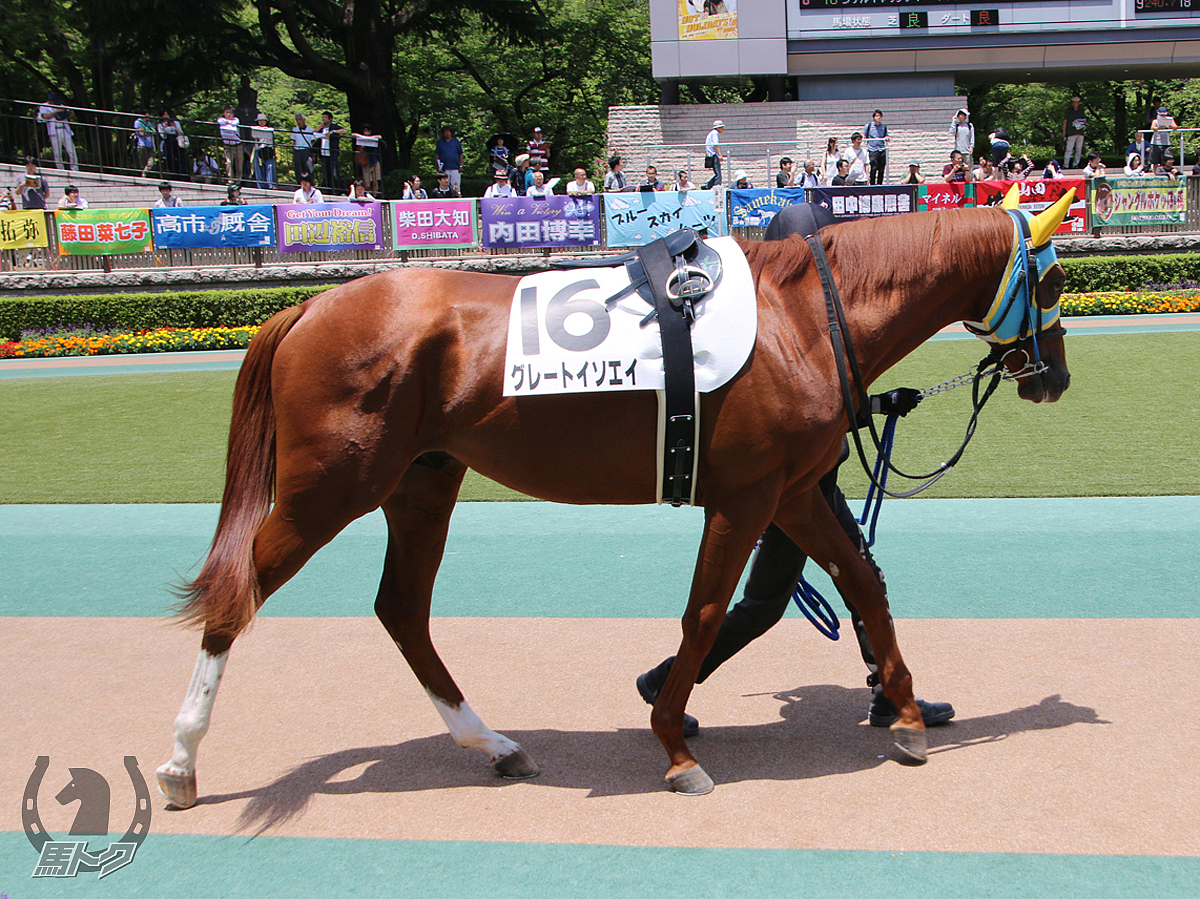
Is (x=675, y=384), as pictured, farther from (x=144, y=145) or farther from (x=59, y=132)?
(x=59, y=132)

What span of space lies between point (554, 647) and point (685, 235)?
6.85ft

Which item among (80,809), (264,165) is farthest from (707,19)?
(80,809)

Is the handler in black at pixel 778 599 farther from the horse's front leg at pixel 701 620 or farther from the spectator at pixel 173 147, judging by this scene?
the spectator at pixel 173 147

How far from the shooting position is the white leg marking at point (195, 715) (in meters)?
3.32

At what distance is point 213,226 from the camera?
66.9 ft

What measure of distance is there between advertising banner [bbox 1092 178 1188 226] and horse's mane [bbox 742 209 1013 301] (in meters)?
19.0

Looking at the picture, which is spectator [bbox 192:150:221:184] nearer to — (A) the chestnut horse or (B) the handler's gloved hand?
(A) the chestnut horse

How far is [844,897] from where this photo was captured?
8.82 ft

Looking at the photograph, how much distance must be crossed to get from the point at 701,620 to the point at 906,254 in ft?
4.75

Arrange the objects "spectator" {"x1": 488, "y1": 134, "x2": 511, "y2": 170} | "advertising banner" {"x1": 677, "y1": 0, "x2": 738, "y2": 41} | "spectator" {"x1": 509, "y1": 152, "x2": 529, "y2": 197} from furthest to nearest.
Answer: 1. "advertising banner" {"x1": 677, "y1": 0, "x2": 738, "y2": 41}
2. "spectator" {"x1": 488, "y1": 134, "x2": 511, "y2": 170}
3. "spectator" {"x1": 509, "y1": 152, "x2": 529, "y2": 197}

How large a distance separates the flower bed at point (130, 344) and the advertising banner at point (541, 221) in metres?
5.10

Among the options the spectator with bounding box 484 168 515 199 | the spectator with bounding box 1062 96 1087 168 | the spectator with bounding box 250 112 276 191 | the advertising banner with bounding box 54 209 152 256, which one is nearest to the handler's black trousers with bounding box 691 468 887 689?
the spectator with bounding box 484 168 515 199

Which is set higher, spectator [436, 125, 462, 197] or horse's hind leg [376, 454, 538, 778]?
spectator [436, 125, 462, 197]

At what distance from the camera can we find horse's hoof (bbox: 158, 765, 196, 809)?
131 inches
